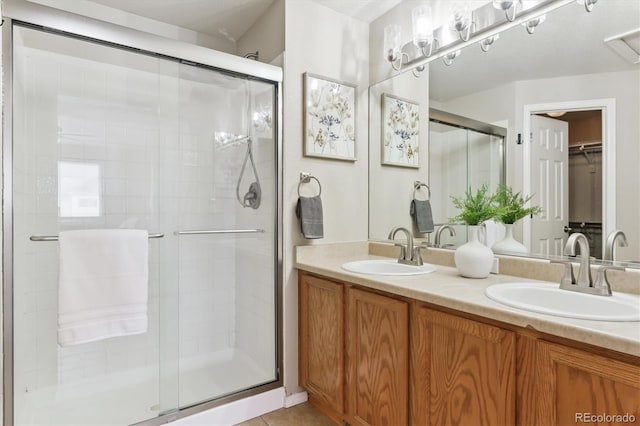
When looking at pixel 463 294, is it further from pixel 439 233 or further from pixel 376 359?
pixel 439 233

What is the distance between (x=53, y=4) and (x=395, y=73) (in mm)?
2126

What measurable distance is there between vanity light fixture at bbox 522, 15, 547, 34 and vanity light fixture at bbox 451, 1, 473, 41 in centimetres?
27

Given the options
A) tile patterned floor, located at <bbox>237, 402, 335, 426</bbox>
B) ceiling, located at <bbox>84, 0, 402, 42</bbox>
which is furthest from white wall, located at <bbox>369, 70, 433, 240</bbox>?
tile patterned floor, located at <bbox>237, 402, 335, 426</bbox>

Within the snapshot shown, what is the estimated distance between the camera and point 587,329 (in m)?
0.91

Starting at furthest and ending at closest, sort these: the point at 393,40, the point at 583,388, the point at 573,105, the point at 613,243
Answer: the point at 393,40 < the point at 573,105 < the point at 613,243 < the point at 583,388

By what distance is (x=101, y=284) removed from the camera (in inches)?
66.9

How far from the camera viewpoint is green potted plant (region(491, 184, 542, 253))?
1664 mm

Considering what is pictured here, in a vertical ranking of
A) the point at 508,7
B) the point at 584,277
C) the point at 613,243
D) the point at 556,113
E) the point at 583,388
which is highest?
the point at 508,7

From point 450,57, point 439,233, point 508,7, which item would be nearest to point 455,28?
point 450,57

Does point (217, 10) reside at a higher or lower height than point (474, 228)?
higher

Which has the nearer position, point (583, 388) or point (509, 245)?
point (583, 388)

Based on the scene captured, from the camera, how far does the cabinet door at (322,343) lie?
5.96ft

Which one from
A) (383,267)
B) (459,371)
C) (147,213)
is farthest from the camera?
(383,267)

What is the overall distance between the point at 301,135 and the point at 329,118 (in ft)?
0.76
